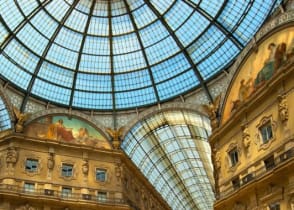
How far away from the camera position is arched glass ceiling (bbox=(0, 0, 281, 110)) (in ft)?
147

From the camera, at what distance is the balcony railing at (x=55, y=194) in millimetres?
38469

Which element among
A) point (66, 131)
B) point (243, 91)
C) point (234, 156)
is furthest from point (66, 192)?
point (243, 91)

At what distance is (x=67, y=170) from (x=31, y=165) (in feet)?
11.7

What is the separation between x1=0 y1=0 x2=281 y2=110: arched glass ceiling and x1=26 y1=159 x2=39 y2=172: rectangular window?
8.49 m

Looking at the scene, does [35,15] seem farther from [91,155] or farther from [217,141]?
[217,141]

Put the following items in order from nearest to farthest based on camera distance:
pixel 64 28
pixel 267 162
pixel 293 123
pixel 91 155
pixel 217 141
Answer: pixel 293 123 → pixel 267 162 → pixel 217 141 → pixel 91 155 → pixel 64 28

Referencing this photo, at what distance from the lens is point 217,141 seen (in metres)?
40.6

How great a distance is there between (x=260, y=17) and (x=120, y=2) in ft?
51.7

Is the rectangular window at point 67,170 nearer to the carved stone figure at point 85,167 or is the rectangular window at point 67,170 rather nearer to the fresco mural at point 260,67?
the carved stone figure at point 85,167

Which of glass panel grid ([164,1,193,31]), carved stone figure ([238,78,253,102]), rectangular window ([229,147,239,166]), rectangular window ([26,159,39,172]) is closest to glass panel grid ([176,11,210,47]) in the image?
glass panel grid ([164,1,193,31])

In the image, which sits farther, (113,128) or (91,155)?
(113,128)

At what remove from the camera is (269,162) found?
32.7 metres

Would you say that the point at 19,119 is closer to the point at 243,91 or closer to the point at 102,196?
the point at 102,196

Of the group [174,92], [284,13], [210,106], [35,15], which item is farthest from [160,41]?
[284,13]
